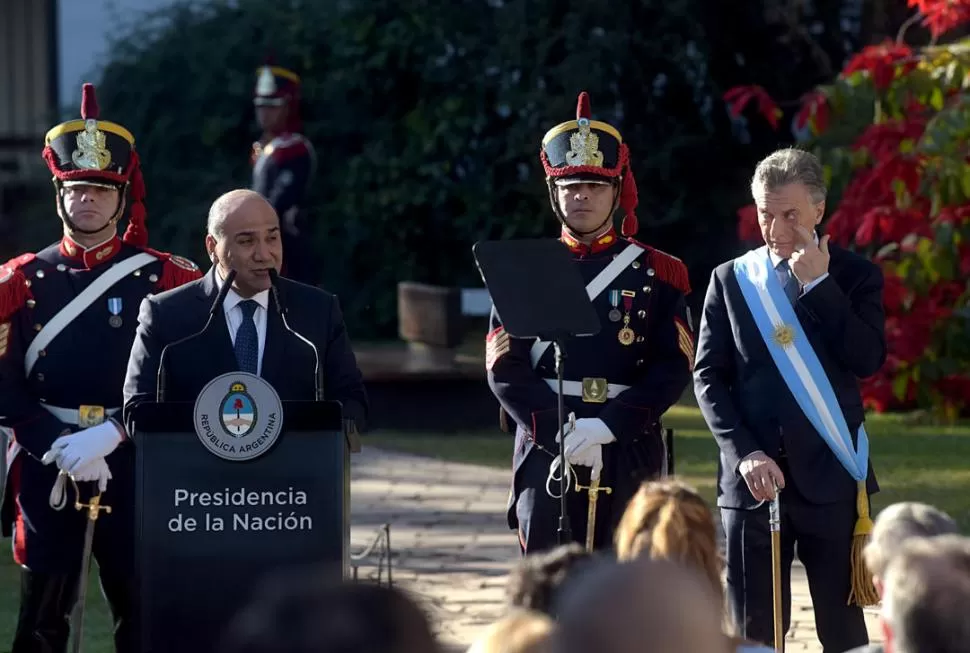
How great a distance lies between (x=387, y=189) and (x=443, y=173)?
493 millimetres

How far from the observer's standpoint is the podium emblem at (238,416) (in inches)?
193

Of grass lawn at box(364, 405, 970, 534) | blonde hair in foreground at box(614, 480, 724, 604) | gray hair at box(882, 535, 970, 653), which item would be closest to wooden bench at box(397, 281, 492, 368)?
grass lawn at box(364, 405, 970, 534)

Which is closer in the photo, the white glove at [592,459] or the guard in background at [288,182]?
the white glove at [592,459]

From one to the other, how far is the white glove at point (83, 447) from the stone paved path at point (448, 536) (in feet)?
3.79

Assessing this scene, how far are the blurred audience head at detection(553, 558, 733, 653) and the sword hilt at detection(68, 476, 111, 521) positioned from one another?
118 inches

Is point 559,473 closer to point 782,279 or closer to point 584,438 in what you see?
point 584,438

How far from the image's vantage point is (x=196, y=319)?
17.1 feet

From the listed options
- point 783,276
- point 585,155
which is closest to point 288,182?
point 585,155

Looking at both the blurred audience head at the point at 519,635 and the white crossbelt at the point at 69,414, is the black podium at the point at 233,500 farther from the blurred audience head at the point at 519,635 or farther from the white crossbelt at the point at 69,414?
the blurred audience head at the point at 519,635

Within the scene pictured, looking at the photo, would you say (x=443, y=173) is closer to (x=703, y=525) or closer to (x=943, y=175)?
(x=943, y=175)

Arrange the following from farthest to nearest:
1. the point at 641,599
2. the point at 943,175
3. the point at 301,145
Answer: the point at 301,145 < the point at 943,175 < the point at 641,599

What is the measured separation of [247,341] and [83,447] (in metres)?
0.54

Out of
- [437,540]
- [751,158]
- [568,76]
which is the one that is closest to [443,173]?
[568,76]

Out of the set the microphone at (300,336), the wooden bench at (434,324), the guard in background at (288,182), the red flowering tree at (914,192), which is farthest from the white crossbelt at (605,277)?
the guard in background at (288,182)
